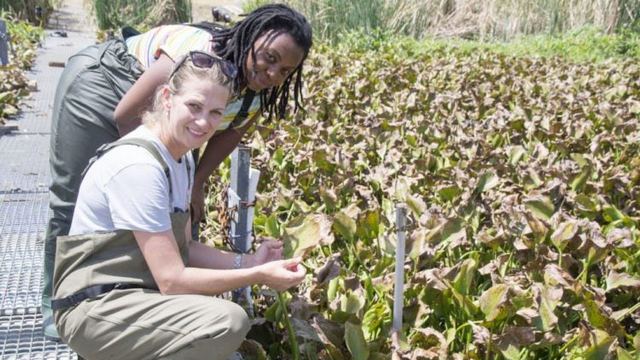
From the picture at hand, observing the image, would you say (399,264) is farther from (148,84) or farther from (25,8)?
→ (25,8)

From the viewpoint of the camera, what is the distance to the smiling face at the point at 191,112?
1.87 meters

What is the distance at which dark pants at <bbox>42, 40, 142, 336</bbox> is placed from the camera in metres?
2.25

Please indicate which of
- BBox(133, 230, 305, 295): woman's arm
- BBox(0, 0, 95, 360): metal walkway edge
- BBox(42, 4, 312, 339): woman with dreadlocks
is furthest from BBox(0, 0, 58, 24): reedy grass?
BBox(133, 230, 305, 295): woman's arm

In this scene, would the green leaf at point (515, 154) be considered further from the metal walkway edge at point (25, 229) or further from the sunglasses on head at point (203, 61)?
the metal walkway edge at point (25, 229)

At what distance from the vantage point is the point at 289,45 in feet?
6.72

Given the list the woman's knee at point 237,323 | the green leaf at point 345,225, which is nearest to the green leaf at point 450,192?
the green leaf at point 345,225

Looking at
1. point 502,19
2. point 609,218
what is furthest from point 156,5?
point 609,218

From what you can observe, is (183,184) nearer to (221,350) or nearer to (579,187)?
(221,350)

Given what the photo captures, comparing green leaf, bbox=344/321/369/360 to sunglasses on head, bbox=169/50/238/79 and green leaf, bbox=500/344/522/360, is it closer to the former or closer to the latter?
→ green leaf, bbox=500/344/522/360

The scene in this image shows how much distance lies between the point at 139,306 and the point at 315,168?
5.92 feet

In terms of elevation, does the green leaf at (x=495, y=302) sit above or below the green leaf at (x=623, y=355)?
below

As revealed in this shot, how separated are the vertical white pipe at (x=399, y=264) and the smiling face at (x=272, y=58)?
A: 19.3 inches

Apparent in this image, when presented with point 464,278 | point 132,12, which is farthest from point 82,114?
point 132,12

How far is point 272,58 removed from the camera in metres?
2.06
